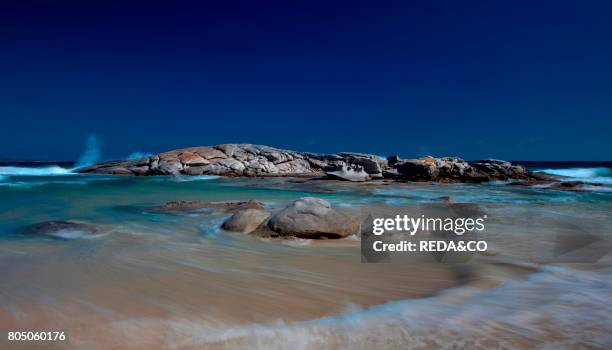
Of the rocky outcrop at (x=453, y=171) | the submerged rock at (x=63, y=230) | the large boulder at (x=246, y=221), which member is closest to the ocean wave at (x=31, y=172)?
the submerged rock at (x=63, y=230)

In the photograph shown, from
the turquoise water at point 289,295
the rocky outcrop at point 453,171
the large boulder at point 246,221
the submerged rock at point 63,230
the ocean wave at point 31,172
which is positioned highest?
the rocky outcrop at point 453,171

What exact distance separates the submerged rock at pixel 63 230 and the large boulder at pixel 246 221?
225 centimetres

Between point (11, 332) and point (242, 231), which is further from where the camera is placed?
point (242, 231)

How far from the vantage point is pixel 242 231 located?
6160 mm

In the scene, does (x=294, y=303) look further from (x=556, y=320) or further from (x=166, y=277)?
(x=556, y=320)

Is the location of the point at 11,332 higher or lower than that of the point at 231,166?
lower

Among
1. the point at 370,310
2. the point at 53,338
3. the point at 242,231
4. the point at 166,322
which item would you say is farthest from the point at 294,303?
the point at 242,231

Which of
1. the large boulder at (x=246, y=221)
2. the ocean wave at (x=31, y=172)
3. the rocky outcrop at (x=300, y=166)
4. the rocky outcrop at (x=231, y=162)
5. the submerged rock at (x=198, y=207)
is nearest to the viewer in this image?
the large boulder at (x=246, y=221)

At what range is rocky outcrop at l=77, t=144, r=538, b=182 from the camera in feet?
77.3

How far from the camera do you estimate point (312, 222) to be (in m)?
5.73

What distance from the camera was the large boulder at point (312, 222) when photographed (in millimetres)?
5648

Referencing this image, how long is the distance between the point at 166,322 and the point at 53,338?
2.37 feet

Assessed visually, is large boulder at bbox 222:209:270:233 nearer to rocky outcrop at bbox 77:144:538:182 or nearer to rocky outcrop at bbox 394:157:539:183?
rocky outcrop at bbox 77:144:538:182

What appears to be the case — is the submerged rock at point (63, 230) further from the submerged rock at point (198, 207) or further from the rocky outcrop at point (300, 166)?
the rocky outcrop at point (300, 166)
